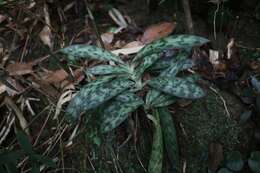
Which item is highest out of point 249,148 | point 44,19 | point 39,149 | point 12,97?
point 44,19

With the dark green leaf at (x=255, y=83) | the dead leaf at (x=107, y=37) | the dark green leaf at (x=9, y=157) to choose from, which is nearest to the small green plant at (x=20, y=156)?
the dark green leaf at (x=9, y=157)

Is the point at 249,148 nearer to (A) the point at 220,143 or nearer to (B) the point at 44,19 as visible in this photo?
(A) the point at 220,143

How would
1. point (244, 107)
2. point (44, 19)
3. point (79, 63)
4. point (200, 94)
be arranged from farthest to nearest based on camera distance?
point (44, 19), point (79, 63), point (244, 107), point (200, 94)

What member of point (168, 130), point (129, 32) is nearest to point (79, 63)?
point (129, 32)

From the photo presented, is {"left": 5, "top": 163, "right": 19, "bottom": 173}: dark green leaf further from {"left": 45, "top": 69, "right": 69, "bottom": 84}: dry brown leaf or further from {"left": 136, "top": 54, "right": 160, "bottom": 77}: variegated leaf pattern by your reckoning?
{"left": 136, "top": 54, "right": 160, "bottom": 77}: variegated leaf pattern

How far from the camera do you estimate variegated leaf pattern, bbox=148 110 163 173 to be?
1.04 metres

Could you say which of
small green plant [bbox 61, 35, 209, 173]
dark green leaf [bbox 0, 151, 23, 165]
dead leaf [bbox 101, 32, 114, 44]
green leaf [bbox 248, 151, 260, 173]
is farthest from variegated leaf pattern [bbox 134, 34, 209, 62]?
dark green leaf [bbox 0, 151, 23, 165]

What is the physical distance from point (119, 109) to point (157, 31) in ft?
1.28

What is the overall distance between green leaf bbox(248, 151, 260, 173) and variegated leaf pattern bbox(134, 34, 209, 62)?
13.0 inches

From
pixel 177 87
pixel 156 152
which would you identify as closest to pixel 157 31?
pixel 177 87

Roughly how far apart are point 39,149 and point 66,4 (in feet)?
1.91

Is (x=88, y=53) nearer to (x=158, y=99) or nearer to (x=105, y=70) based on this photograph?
(x=105, y=70)

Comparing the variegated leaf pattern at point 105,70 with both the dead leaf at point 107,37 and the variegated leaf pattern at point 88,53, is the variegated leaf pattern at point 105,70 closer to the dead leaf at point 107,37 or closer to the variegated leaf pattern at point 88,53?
the variegated leaf pattern at point 88,53

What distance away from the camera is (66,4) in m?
1.46
